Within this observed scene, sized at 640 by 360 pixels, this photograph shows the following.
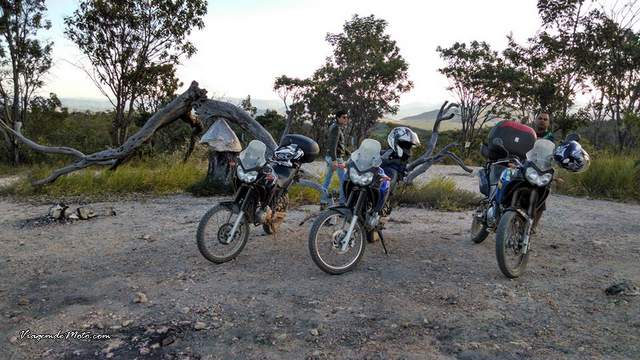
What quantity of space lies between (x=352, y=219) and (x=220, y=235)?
1433 millimetres

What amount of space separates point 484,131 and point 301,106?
13.0 meters

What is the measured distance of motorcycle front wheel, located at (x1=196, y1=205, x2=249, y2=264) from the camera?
4.55m

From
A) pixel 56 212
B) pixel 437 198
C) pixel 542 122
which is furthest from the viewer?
pixel 437 198

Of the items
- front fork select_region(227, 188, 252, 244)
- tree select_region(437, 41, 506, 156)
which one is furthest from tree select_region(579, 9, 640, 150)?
front fork select_region(227, 188, 252, 244)

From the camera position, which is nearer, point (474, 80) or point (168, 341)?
point (168, 341)

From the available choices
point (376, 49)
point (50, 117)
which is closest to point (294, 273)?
point (50, 117)

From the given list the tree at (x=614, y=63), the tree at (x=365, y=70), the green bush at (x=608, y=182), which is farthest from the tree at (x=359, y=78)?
the green bush at (x=608, y=182)

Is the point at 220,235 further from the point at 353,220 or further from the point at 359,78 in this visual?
the point at 359,78

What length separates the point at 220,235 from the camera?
4.70 metres

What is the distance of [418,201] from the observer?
870 cm

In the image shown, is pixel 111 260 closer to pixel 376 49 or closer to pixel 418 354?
pixel 418 354

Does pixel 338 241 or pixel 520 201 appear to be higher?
pixel 520 201

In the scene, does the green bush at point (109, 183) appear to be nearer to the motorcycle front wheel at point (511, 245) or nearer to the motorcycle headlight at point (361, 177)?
the motorcycle headlight at point (361, 177)

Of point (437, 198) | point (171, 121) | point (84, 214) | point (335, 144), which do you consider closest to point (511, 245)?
point (335, 144)
